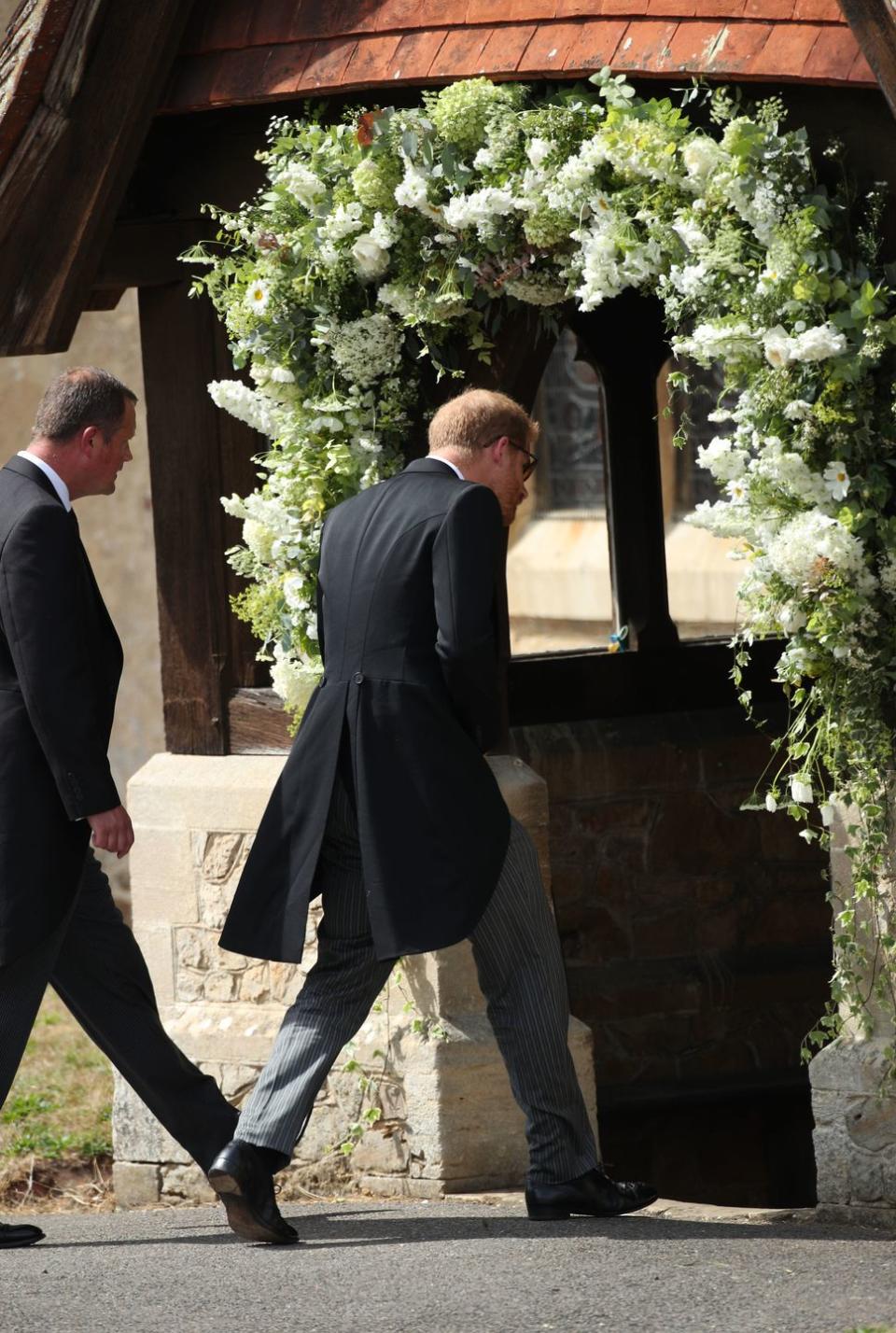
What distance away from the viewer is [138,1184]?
20.1 feet

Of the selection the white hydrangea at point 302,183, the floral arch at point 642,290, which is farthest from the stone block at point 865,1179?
the white hydrangea at point 302,183

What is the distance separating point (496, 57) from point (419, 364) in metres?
0.92

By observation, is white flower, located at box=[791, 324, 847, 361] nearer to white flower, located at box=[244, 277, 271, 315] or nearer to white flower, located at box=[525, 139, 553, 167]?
white flower, located at box=[525, 139, 553, 167]

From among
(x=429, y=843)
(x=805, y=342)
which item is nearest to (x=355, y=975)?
(x=429, y=843)

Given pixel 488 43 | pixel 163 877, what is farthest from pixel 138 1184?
pixel 488 43

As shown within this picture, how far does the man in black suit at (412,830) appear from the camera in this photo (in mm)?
4621

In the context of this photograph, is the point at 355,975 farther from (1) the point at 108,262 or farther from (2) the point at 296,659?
(1) the point at 108,262

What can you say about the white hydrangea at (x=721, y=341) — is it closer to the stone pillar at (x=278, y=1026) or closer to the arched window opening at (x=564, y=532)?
the stone pillar at (x=278, y=1026)

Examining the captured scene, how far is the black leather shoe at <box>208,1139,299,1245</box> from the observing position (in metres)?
4.66

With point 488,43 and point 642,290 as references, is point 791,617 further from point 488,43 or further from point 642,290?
point 488,43

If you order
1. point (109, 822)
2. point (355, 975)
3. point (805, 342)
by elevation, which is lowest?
point (355, 975)

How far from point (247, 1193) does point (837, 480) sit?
2041mm

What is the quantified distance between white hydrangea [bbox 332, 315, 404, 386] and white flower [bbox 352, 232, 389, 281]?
143 mm

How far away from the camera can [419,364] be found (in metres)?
5.71
